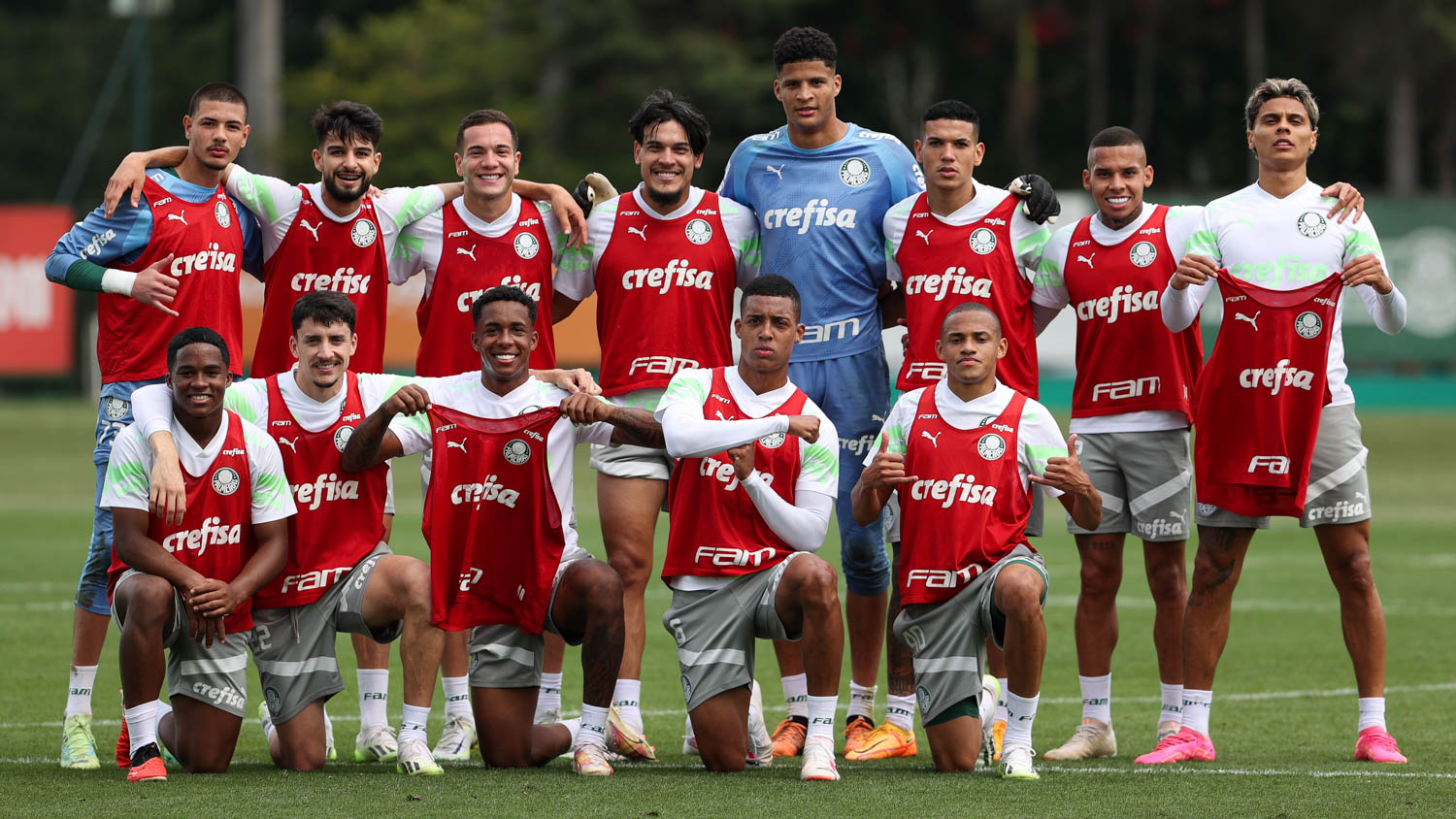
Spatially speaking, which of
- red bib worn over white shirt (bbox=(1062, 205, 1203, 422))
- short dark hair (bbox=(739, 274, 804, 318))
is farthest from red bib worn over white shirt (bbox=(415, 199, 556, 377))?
red bib worn over white shirt (bbox=(1062, 205, 1203, 422))

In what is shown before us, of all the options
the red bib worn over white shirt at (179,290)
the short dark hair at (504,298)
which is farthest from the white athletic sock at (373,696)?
the short dark hair at (504,298)

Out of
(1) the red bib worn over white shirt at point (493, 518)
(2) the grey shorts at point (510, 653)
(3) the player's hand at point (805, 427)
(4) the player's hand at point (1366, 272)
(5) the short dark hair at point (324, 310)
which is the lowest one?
(2) the grey shorts at point (510, 653)

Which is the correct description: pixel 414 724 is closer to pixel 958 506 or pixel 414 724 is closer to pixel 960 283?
pixel 958 506

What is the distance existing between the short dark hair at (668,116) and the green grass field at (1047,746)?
8.31 feet

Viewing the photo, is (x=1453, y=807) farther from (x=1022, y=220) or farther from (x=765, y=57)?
(x=765, y=57)

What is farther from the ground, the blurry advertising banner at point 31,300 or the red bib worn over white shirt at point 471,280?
the blurry advertising banner at point 31,300

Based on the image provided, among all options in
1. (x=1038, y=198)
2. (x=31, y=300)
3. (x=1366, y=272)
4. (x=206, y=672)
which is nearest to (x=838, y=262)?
(x=1038, y=198)

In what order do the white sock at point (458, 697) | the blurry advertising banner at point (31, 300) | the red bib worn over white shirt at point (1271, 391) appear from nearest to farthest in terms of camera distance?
the red bib worn over white shirt at point (1271, 391)
the white sock at point (458, 697)
the blurry advertising banner at point (31, 300)

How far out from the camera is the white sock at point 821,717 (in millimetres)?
6984

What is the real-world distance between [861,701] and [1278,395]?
206cm

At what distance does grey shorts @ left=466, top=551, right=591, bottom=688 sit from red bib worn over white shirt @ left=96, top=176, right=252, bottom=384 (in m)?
1.55

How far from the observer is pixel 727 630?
7152 millimetres

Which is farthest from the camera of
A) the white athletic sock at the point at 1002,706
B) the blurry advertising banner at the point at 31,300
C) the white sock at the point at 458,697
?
the blurry advertising banner at the point at 31,300

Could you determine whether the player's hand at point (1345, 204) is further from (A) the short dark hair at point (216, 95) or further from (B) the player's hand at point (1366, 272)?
(A) the short dark hair at point (216, 95)
